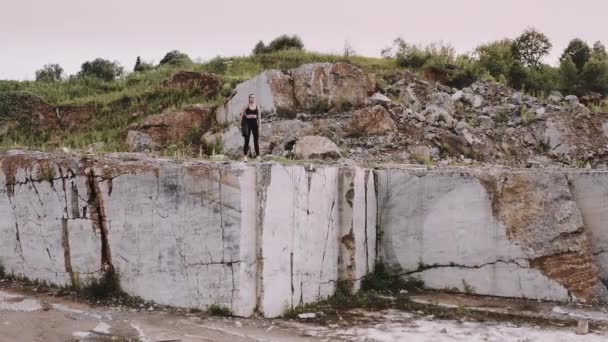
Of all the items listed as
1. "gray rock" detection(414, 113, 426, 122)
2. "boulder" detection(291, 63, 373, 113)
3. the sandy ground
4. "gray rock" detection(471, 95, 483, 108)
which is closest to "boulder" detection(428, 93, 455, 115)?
"gray rock" detection(471, 95, 483, 108)

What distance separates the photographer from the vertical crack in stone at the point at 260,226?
6.14 meters

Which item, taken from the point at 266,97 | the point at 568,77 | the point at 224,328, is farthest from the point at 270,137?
the point at 568,77

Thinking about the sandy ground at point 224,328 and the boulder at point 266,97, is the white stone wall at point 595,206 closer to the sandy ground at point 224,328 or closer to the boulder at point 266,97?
the sandy ground at point 224,328

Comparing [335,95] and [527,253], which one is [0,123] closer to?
[335,95]

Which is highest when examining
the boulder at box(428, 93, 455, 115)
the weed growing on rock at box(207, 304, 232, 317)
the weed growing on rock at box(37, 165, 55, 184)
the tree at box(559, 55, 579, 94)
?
the tree at box(559, 55, 579, 94)

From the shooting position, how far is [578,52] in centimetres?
1927

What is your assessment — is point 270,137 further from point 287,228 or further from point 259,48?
point 259,48

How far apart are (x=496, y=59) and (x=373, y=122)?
6818 mm

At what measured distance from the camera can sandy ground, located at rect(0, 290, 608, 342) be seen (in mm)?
5523

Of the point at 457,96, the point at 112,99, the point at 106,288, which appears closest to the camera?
the point at 106,288

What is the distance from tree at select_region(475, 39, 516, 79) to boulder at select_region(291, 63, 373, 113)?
198 inches

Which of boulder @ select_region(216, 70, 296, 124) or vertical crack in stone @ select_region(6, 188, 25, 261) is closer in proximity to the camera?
vertical crack in stone @ select_region(6, 188, 25, 261)

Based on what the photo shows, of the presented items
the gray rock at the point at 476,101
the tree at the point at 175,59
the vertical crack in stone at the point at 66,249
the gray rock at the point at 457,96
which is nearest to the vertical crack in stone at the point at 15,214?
the vertical crack in stone at the point at 66,249

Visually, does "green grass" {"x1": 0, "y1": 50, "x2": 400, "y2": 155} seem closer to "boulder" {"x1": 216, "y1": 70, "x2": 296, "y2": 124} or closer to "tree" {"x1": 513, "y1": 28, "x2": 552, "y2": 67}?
"boulder" {"x1": 216, "y1": 70, "x2": 296, "y2": 124}
